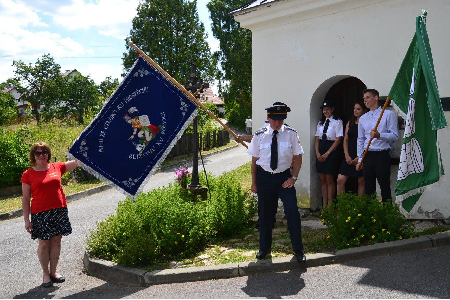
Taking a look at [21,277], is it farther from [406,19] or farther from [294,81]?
[406,19]

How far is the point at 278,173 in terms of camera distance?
5.47 meters

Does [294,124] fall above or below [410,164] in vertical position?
above

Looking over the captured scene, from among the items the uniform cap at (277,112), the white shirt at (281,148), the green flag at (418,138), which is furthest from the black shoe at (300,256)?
the uniform cap at (277,112)

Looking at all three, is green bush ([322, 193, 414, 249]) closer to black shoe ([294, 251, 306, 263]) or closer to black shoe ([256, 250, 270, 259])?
black shoe ([294, 251, 306, 263])

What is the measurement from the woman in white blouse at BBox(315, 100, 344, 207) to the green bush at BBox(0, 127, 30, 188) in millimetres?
10294

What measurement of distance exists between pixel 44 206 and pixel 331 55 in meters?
5.41

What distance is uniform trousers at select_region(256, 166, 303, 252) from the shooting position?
5.38 metres

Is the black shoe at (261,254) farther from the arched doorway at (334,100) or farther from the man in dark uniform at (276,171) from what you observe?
the arched doorway at (334,100)

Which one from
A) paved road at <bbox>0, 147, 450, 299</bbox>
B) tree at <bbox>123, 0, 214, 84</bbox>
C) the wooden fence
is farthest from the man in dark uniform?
tree at <bbox>123, 0, 214, 84</bbox>

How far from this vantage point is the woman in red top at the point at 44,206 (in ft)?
17.2

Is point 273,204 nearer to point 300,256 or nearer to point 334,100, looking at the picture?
point 300,256

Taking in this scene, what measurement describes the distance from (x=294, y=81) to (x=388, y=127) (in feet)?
8.02

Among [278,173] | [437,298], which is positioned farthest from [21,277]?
[437,298]

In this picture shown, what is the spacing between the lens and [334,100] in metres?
8.48
